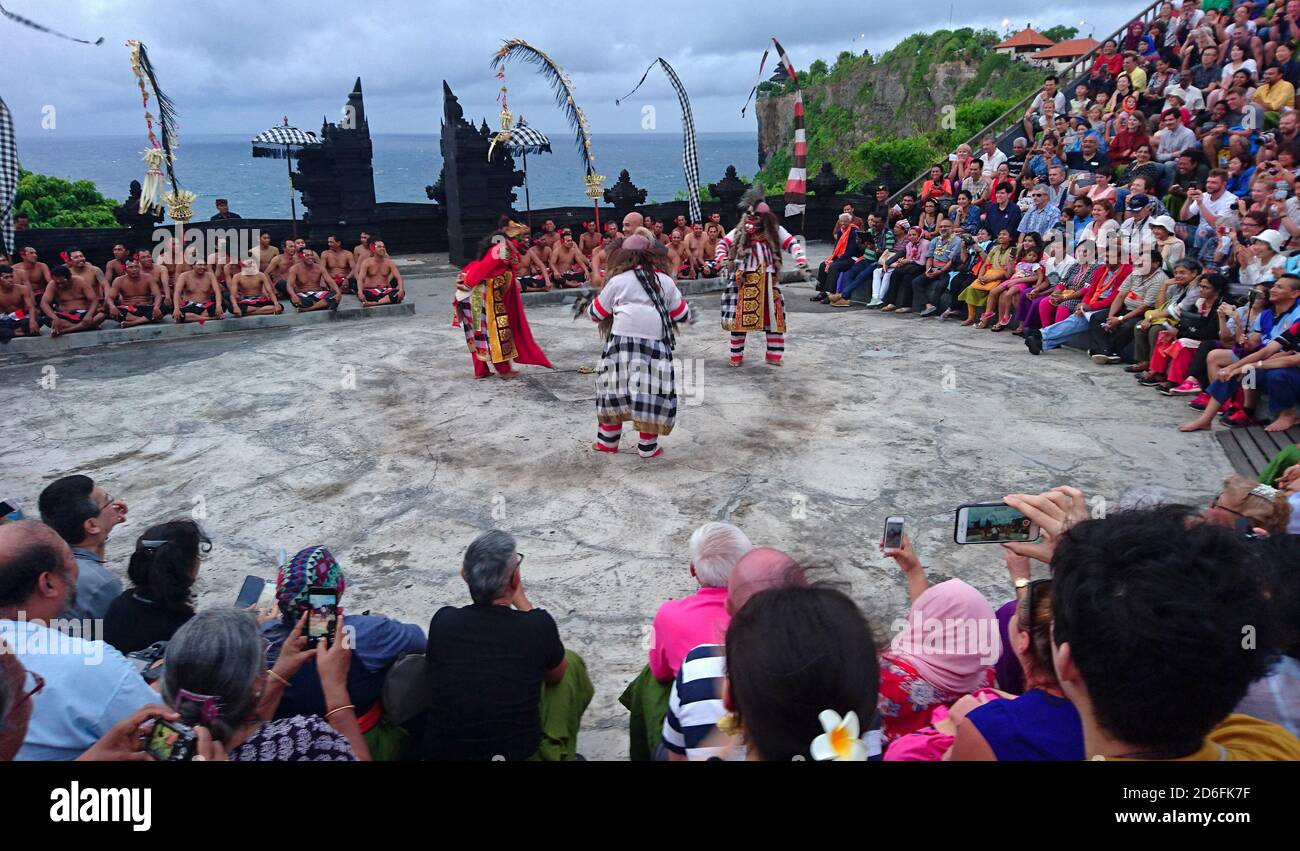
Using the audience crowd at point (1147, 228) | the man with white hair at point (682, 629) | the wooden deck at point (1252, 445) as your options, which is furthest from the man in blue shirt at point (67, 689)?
the audience crowd at point (1147, 228)

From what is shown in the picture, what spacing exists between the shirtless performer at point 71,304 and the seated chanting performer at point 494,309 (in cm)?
501

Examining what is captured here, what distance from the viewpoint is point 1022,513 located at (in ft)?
7.93

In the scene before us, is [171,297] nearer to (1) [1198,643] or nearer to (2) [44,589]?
(2) [44,589]

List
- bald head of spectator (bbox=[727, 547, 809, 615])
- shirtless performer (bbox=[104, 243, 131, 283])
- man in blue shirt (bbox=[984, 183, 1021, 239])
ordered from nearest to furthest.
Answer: bald head of spectator (bbox=[727, 547, 809, 615])
shirtless performer (bbox=[104, 243, 131, 283])
man in blue shirt (bbox=[984, 183, 1021, 239])

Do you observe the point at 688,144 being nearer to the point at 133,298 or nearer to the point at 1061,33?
the point at 133,298

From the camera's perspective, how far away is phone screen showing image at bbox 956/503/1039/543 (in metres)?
2.38

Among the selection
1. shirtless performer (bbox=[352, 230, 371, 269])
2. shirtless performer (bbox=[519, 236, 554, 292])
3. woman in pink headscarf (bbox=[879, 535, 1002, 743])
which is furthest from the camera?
shirtless performer (bbox=[519, 236, 554, 292])

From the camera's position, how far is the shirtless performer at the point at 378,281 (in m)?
11.5

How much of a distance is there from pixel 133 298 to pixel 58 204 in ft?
55.7

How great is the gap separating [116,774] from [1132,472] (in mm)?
5692

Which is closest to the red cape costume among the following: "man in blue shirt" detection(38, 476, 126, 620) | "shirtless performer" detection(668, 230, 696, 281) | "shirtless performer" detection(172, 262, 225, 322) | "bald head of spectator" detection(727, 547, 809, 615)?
"shirtless performer" detection(172, 262, 225, 322)

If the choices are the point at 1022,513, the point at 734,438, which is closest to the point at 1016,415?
the point at 734,438

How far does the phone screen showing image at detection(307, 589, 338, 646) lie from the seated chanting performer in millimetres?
5529

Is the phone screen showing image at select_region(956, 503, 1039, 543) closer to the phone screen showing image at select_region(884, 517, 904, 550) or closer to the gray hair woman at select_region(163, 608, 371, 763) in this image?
the phone screen showing image at select_region(884, 517, 904, 550)
